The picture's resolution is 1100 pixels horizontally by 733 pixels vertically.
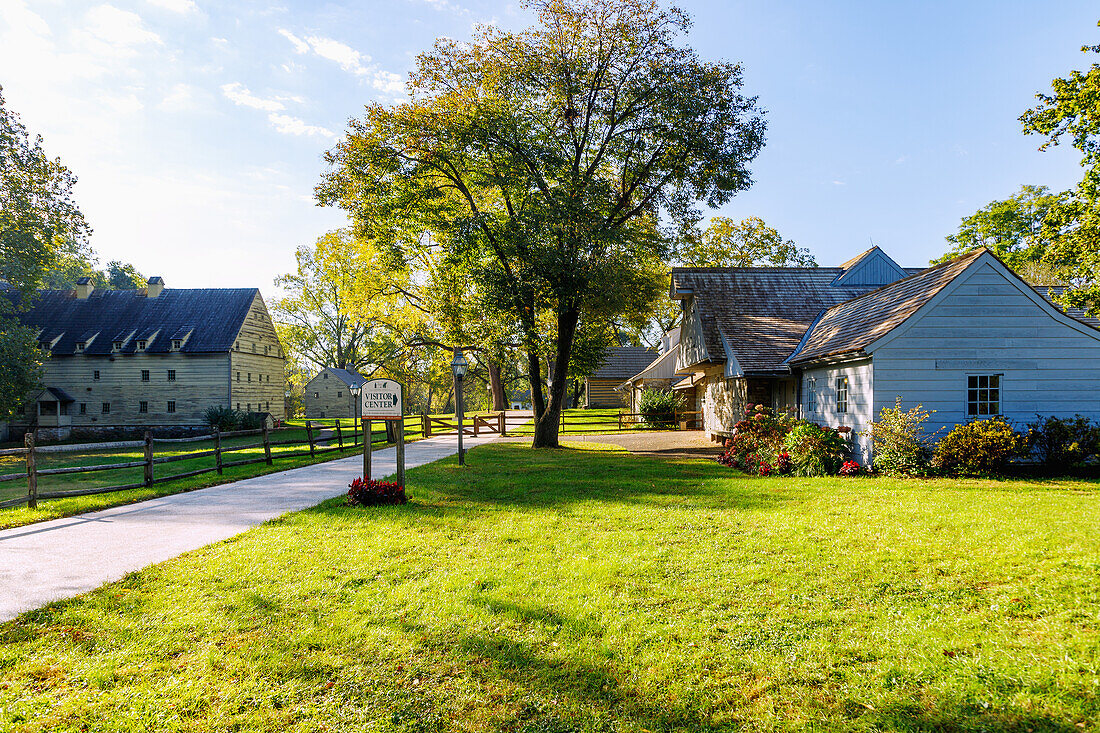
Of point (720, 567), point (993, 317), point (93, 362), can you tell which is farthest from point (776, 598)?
point (93, 362)

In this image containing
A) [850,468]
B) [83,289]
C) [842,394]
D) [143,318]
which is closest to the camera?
[850,468]

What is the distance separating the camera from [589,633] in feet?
15.3

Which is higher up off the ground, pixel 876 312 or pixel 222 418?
pixel 876 312

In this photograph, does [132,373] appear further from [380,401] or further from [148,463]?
[380,401]

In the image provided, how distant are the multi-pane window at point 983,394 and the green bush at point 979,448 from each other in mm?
599

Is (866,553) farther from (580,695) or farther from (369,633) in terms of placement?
(369,633)

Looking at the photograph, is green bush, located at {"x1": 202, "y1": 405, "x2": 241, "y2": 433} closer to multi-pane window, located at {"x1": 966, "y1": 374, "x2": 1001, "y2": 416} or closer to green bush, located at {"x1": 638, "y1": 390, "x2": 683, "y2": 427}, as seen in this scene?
green bush, located at {"x1": 638, "y1": 390, "x2": 683, "y2": 427}

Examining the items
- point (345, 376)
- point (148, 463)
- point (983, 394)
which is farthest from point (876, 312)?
point (345, 376)

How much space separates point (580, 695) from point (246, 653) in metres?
2.65

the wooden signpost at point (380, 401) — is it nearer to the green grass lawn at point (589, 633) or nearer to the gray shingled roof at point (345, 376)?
the green grass lawn at point (589, 633)

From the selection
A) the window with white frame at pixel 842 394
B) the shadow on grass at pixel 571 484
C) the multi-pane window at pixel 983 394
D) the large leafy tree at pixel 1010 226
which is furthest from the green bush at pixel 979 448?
the large leafy tree at pixel 1010 226

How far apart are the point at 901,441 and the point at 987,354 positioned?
3.33 meters

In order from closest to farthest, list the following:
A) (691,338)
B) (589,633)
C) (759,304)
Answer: (589,633)
(759,304)
(691,338)

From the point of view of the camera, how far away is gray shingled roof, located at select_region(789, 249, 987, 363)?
47.2 ft
